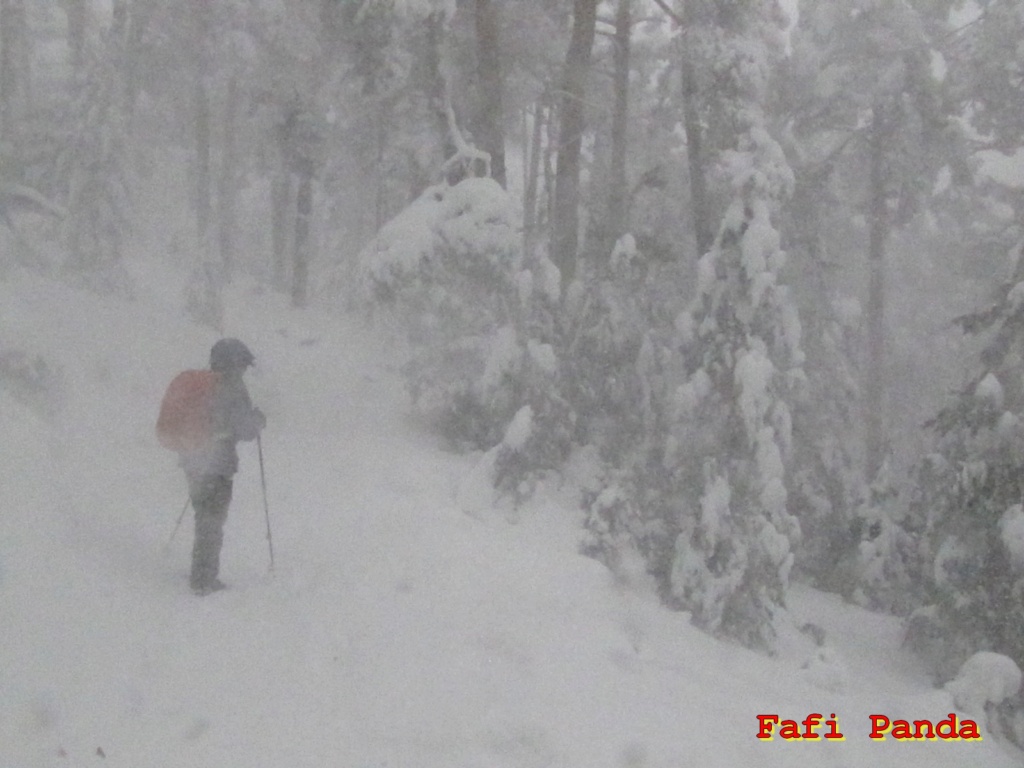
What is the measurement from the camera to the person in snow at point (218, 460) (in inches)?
300

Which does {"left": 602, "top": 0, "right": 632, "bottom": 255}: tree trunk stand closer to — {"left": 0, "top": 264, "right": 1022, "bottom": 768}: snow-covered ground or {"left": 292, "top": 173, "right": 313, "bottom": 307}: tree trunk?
{"left": 0, "top": 264, "right": 1022, "bottom": 768}: snow-covered ground

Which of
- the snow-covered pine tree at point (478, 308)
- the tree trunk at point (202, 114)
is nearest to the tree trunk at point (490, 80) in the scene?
the snow-covered pine tree at point (478, 308)

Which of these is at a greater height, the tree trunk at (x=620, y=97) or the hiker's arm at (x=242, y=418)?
the tree trunk at (x=620, y=97)

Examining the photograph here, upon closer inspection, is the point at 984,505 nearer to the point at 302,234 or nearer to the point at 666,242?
the point at 666,242

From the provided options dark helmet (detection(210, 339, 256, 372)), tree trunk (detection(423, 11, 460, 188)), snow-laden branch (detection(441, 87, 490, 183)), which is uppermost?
tree trunk (detection(423, 11, 460, 188))

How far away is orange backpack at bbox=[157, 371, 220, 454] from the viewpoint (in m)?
7.80

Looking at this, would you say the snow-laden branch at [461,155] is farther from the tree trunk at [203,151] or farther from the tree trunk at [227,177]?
the tree trunk at [227,177]

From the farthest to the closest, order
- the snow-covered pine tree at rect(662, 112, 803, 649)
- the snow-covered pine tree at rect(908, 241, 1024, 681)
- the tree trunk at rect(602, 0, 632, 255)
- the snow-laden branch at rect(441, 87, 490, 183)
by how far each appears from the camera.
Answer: the tree trunk at rect(602, 0, 632, 255), the snow-laden branch at rect(441, 87, 490, 183), the snow-covered pine tree at rect(908, 241, 1024, 681), the snow-covered pine tree at rect(662, 112, 803, 649)

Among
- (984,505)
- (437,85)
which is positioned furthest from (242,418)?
(984,505)

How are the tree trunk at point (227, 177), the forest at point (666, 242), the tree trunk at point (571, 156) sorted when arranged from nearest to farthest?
the forest at point (666, 242), the tree trunk at point (571, 156), the tree trunk at point (227, 177)

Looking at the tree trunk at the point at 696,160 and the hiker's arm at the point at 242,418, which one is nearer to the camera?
the hiker's arm at the point at 242,418

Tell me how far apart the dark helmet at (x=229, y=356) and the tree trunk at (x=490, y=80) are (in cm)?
594

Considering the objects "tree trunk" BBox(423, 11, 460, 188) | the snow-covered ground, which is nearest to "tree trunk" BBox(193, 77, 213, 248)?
"tree trunk" BBox(423, 11, 460, 188)

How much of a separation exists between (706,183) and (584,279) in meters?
2.07
